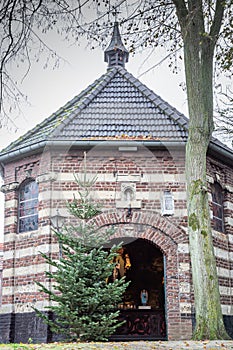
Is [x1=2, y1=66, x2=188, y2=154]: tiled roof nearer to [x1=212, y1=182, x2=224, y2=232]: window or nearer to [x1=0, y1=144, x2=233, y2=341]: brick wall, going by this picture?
[x1=0, y1=144, x2=233, y2=341]: brick wall

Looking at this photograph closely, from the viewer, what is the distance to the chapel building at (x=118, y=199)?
13148 millimetres

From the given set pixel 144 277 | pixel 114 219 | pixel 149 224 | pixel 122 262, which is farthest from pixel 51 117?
pixel 144 277

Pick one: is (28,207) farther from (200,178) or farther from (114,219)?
(200,178)

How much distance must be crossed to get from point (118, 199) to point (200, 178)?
11.2ft

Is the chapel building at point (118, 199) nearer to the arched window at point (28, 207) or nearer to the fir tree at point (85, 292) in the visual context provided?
the arched window at point (28, 207)

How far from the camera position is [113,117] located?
14.9 metres

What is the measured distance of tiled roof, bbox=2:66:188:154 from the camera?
14094 millimetres

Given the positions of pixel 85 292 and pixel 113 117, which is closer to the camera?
pixel 85 292

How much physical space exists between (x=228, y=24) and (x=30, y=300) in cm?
789

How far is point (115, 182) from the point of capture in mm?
13625

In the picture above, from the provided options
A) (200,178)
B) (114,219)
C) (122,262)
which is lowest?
(122,262)

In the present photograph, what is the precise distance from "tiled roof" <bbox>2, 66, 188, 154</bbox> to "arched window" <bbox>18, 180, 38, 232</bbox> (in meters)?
1.12

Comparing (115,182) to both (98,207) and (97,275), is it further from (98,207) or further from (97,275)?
(97,275)

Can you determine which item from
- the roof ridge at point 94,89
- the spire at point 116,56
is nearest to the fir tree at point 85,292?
the roof ridge at point 94,89
